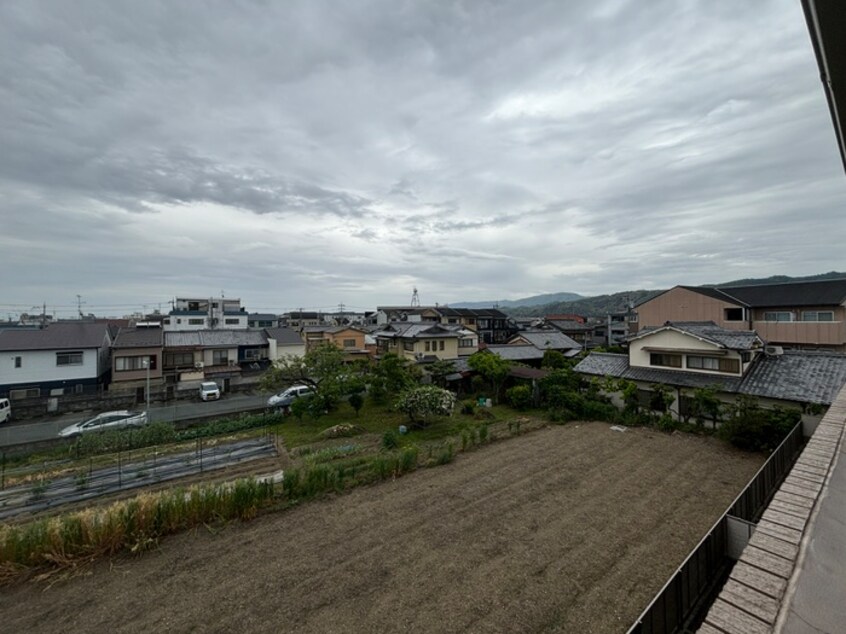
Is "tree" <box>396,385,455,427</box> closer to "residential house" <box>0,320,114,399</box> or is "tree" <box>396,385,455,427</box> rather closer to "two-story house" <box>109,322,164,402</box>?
"two-story house" <box>109,322,164,402</box>

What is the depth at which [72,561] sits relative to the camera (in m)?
7.28

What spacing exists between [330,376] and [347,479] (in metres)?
9.16

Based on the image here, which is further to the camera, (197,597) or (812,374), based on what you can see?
(812,374)

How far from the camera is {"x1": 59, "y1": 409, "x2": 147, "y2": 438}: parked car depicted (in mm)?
16188

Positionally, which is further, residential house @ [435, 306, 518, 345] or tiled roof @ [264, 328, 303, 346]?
residential house @ [435, 306, 518, 345]

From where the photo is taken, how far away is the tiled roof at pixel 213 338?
92.0ft

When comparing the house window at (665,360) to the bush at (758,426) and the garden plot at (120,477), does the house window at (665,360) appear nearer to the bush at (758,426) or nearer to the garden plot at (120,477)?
the bush at (758,426)

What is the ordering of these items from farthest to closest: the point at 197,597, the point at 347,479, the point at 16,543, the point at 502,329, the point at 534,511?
the point at 502,329 < the point at 347,479 < the point at 534,511 < the point at 16,543 < the point at 197,597

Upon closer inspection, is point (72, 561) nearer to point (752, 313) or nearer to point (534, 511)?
point (534, 511)

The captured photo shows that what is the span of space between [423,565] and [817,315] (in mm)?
29155

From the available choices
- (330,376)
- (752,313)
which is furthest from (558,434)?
(752,313)

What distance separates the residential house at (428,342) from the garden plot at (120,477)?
1406 centimetres

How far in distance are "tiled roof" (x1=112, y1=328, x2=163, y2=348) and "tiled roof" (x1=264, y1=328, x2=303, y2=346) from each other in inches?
336

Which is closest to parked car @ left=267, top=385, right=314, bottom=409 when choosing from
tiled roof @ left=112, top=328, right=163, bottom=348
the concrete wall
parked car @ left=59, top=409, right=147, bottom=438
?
parked car @ left=59, top=409, right=147, bottom=438
